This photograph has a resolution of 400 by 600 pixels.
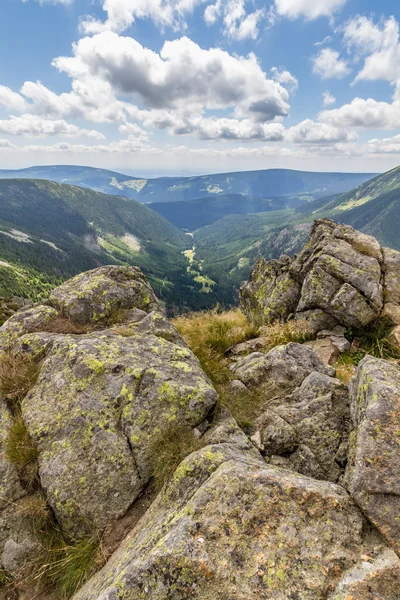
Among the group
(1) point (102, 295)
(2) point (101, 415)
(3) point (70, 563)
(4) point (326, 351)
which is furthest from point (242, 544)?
(4) point (326, 351)

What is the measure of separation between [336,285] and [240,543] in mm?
14398

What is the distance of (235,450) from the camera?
20.9 feet

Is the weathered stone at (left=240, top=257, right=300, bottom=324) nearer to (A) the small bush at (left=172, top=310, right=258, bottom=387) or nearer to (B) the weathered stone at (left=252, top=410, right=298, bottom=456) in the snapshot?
(A) the small bush at (left=172, top=310, right=258, bottom=387)

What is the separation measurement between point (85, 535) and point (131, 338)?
203 inches

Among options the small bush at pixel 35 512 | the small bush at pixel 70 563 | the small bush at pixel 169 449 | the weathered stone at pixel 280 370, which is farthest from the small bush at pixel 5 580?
the weathered stone at pixel 280 370

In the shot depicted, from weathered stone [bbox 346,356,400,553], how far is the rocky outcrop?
9429 mm

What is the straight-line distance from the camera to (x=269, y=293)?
21.4 metres

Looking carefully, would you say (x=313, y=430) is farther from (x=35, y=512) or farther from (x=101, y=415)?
(x=35, y=512)

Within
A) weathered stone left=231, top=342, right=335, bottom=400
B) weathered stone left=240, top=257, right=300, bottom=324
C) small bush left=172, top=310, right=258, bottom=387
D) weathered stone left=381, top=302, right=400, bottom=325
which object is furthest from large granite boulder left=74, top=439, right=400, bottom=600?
weathered stone left=240, top=257, right=300, bottom=324

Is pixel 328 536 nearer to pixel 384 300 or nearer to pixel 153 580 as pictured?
pixel 153 580

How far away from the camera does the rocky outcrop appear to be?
15211 millimetres

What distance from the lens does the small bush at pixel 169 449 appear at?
623 cm

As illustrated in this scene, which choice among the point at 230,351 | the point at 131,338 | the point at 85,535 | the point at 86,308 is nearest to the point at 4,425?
the point at 85,535

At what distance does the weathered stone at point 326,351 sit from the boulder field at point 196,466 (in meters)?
2.78
